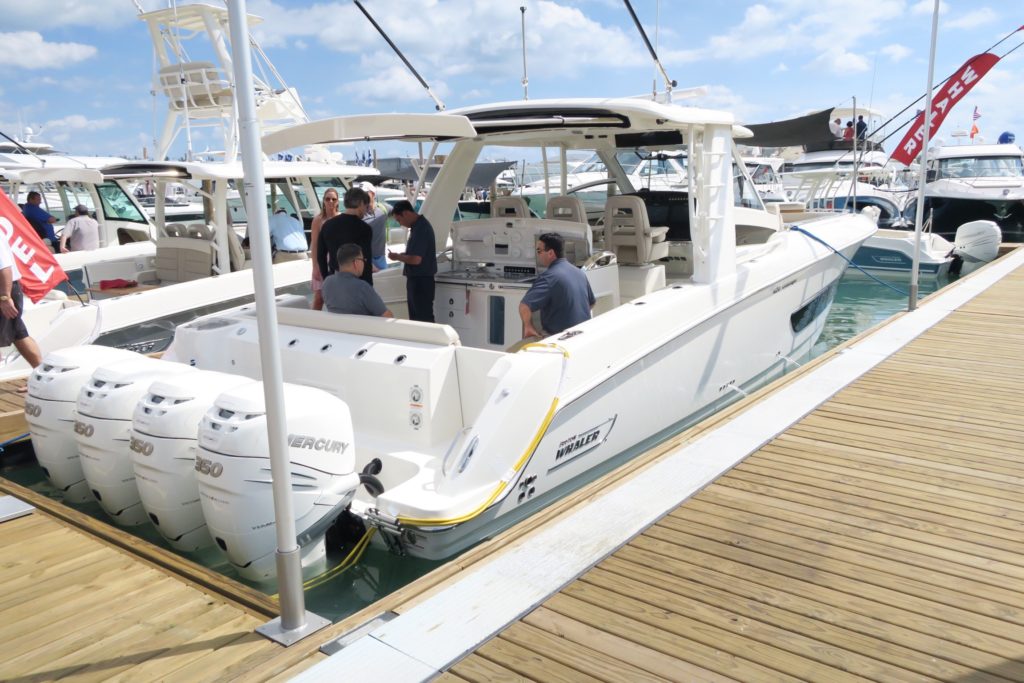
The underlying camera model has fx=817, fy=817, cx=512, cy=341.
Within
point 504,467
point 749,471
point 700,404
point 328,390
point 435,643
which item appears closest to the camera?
point 435,643

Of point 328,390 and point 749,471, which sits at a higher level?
point 328,390

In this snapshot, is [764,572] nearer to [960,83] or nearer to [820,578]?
[820,578]

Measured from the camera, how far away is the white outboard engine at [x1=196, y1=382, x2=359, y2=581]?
3455mm

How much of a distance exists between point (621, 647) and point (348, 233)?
4.14 metres

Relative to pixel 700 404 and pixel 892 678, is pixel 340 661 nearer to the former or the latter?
pixel 892 678

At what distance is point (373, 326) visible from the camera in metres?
4.80

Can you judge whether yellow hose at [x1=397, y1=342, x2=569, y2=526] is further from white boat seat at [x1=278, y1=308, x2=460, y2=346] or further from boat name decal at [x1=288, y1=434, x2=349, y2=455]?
white boat seat at [x1=278, y1=308, x2=460, y2=346]

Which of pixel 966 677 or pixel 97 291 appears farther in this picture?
pixel 97 291

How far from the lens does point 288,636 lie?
108 inches

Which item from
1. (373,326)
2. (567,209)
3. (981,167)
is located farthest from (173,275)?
(981,167)

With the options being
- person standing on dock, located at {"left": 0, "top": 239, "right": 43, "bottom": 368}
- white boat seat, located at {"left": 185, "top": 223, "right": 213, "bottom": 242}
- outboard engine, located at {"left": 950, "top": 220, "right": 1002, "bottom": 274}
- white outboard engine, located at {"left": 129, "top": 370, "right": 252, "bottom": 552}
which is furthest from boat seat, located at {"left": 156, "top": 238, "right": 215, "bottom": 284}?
outboard engine, located at {"left": 950, "top": 220, "right": 1002, "bottom": 274}

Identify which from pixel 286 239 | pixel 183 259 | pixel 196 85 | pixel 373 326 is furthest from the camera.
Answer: pixel 196 85

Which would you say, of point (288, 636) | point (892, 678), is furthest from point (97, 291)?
point (892, 678)

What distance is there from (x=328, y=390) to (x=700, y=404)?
2.65 metres
